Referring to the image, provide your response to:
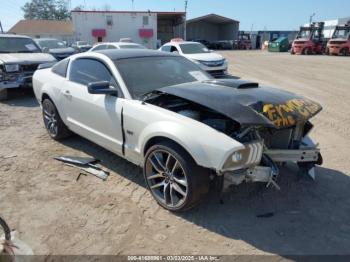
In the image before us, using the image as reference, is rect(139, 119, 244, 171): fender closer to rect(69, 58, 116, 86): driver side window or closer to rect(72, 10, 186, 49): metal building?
rect(69, 58, 116, 86): driver side window

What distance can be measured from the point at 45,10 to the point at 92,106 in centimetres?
10253

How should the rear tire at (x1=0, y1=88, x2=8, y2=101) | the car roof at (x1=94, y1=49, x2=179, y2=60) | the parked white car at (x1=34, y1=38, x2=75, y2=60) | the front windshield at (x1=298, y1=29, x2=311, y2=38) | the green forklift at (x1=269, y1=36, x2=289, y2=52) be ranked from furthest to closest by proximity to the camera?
the green forklift at (x1=269, y1=36, x2=289, y2=52) → the front windshield at (x1=298, y1=29, x2=311, y2=38) → the parked white car at (x1=34, y1=38, x2=75, y2=60) → the rear tire at (x1=0, y1=88, x2=8, y2=101) → the car roof at (x1=94, y1=49, x2=179, y2=60)

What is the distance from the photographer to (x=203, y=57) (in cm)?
1367

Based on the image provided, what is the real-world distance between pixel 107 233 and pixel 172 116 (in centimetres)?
131

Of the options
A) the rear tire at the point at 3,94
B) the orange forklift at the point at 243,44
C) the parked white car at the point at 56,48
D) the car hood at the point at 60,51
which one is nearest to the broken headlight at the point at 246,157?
the rear tire at the point at 3,94

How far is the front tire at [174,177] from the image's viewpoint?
318cm

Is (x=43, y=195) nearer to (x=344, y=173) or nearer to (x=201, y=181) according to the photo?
(x=201, y=181)

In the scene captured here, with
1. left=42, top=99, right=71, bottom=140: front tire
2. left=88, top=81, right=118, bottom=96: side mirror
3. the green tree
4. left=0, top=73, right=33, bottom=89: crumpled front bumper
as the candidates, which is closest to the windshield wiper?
left=88, top=81, right=118, bottom=96: side mirror

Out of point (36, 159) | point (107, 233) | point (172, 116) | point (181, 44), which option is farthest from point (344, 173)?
point (181, 44)

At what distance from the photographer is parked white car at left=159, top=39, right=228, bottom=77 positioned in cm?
1334

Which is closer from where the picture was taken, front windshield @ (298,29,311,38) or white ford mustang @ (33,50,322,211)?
white ford mustang @ (33,50,322,211)

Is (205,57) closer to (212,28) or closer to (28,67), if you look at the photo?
(28,67)

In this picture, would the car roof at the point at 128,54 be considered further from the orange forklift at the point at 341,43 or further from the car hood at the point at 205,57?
the orange forklift at the point at 341,43

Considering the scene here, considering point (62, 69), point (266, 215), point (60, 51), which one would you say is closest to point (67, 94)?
point (62, 69)
